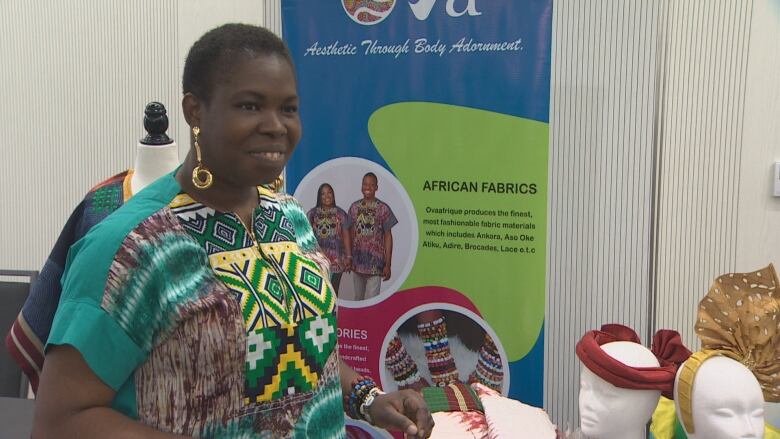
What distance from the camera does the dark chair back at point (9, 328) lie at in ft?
8.47

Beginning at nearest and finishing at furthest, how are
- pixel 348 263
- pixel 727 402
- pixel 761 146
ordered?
pixel 727 402 < pixel 761 146 < pixel 348 263

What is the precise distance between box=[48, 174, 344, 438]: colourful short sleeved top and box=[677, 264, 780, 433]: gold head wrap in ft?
3.86

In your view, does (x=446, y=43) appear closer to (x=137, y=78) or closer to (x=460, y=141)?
(x=460, y=141)

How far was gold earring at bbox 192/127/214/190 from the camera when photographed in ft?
3.64

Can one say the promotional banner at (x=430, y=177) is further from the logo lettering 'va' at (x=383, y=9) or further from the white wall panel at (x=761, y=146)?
the white wall panel at (x=761, y=146)

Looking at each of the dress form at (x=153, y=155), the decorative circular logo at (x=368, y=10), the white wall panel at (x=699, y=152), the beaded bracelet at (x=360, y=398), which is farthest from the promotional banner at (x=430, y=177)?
the beaded bracelet at (x=360, y=398)

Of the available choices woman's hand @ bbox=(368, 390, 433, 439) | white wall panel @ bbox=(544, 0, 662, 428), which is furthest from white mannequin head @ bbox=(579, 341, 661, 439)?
woman's hand @ bbox=(368, 390, 433, 439)

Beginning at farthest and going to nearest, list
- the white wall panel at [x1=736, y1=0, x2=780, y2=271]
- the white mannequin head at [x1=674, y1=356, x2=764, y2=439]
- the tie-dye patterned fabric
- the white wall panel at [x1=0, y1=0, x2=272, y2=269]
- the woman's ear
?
the white wall panel at [x1=0, y1=0, x2=272, y2=269], the white wall panel at [x1=736, y1=0, x2=780, y2=271], the white mannequin head at [x1=674, y1=356, x2=764, y2=439], the tie-dye patterned fabric, the woman's ear

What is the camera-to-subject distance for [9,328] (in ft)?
8.63

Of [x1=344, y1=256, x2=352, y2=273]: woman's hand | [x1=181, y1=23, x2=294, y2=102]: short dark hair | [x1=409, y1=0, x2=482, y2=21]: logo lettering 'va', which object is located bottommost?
[x1=344, y1=256, x2=352, y2=273]: woman's hand

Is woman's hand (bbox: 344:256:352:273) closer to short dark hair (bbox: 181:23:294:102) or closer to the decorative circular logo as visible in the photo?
the decorative circular logo

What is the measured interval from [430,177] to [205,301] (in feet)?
5.60

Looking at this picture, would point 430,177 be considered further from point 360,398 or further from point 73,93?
point 73,93

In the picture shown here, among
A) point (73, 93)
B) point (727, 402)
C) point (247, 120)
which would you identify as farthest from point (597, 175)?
point (73, 93)
